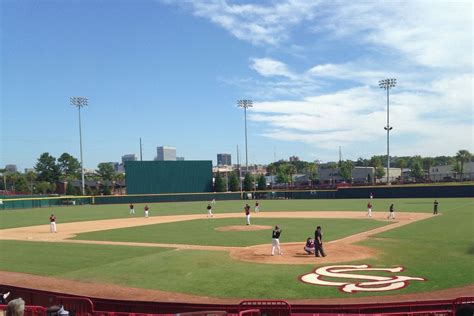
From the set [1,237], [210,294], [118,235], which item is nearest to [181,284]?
[210,294]

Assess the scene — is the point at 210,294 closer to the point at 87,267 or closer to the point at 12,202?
the point at 87,267

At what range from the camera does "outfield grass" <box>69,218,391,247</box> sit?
94.4 feet

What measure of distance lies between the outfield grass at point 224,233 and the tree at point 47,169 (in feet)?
399

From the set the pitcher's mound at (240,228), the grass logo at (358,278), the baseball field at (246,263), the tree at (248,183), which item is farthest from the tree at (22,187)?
the grass logo at (358,278)

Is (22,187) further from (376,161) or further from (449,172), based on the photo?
(449,172)

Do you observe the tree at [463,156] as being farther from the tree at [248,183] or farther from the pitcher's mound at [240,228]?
the pitcher's mound at [240,228]

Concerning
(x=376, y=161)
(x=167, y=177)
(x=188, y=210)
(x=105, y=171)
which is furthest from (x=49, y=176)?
(x=376, y=161)

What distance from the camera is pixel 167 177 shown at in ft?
320

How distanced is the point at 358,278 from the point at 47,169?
14806cm

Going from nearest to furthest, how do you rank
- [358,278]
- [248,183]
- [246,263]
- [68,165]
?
[358,278] → [246,263] → [248,183] → [68,165]

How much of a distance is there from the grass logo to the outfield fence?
60340 millimetres

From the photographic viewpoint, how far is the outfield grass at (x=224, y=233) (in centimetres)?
2877

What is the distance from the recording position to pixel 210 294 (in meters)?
15.5

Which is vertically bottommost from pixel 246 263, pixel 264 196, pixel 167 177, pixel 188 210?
pixel 264 196
